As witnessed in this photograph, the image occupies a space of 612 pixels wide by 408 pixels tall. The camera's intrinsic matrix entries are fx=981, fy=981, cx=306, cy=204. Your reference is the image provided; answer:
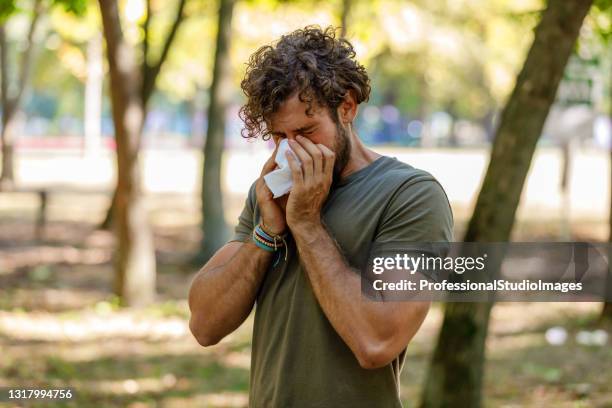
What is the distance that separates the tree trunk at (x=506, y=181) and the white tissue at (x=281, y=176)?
339cm

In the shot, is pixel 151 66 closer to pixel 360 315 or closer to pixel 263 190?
pixel 263 190

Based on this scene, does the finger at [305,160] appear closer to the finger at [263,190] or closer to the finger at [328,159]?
the finger at [328,159]

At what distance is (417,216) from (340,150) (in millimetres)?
291

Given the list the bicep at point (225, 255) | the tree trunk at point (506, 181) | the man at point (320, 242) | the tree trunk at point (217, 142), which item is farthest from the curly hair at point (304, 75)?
the tree trunk at point (217, 142)

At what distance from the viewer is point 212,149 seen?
13.6 meters

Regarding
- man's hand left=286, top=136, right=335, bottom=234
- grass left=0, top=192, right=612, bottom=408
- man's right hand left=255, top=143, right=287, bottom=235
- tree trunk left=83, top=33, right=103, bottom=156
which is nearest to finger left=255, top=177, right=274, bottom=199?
man's right hand left=255, top=143, right=287, bottom=235

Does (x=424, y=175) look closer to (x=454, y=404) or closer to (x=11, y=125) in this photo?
(x=454, y=404)

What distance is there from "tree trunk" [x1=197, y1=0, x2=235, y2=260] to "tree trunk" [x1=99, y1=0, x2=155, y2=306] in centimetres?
271

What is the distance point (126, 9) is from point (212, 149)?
3276mm

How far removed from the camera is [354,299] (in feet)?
7.79

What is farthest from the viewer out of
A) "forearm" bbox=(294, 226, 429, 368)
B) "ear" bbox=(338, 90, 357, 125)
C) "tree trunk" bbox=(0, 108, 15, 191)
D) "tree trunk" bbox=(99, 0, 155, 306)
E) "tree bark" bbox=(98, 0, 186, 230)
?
"tree trunk" bbox=(0, 108, 15, 191)

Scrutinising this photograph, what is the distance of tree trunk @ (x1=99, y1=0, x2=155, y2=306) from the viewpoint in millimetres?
10172

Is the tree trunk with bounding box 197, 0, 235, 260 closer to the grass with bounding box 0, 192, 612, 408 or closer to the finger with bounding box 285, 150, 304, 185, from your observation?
the grass with bounding box 0, 192, 612, 408

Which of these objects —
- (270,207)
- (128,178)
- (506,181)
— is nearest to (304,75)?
(270,207)
